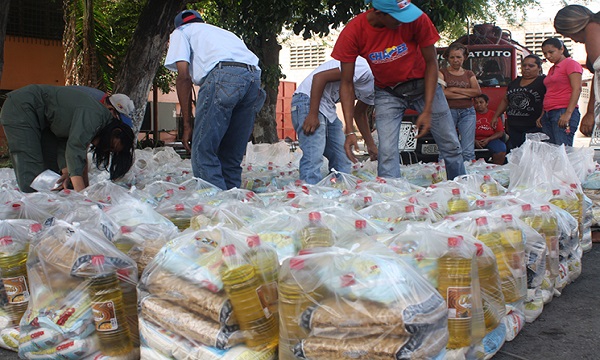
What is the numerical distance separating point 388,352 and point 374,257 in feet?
1.04

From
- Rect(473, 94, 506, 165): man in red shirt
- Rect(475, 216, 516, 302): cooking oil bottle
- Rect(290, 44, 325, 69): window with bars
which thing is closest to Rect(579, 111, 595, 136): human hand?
Rect(475, 216, 516, 302): cooking oil bottle

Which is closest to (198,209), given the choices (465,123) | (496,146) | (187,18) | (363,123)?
(187,18)

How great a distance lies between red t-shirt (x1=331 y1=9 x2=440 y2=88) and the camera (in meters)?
4.45

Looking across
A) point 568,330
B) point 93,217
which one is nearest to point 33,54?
point 93,217

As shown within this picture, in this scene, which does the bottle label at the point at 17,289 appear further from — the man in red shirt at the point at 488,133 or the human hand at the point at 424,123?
the man in red shirt at the point at 488,133

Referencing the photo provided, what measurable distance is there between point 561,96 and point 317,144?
295 centimetres

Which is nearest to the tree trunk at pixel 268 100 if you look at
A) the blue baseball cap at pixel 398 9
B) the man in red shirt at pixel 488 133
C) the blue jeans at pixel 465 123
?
the man in red shirt at pixel 488 133

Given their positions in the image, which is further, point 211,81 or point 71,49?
point 71,49

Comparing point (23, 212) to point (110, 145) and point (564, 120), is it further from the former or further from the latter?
point (564, 120)

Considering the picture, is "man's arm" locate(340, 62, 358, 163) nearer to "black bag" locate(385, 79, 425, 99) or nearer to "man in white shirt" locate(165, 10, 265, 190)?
"black bag" locate(385, 79, 425, 99)

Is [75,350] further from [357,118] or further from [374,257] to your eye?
[357,118]

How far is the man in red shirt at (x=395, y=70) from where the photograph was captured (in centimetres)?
441

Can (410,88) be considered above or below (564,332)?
above

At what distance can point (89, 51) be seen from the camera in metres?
9.66
